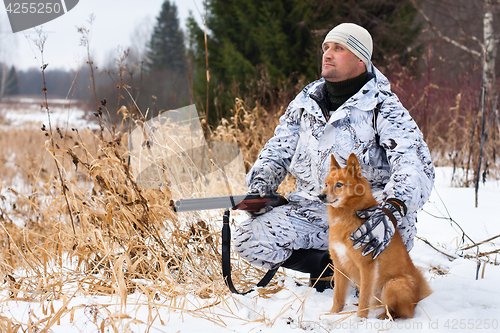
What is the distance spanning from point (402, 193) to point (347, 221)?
299mm

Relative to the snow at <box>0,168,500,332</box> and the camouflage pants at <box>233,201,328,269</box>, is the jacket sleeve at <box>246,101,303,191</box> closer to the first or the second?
the camouflage pants at <box>233,201,328,269</box>

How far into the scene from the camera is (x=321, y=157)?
2.25 metres

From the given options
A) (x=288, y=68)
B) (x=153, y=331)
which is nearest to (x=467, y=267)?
(x=153, y=331)

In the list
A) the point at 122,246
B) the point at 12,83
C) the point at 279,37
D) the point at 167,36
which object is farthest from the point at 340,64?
the point at 12,83

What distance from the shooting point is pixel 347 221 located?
1.81m

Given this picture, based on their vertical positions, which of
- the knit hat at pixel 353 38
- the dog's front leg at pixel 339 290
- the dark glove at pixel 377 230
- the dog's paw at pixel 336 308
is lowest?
the dog's paw at pixel 336 308

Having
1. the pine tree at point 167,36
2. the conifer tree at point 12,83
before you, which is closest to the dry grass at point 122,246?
the pine tree at point 167,36

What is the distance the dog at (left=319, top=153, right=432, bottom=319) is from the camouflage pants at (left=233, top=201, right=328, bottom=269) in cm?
47

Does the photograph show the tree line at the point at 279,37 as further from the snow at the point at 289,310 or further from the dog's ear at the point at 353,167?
the dog's ear at the point at 353,167

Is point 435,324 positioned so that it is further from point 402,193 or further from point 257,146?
point 257,146

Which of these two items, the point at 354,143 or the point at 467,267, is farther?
the point at 467,267

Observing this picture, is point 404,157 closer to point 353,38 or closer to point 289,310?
point 353,38

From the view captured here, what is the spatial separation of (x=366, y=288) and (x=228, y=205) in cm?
83

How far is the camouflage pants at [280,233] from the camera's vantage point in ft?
7.29
